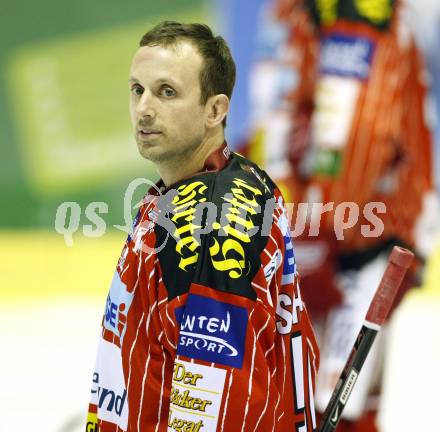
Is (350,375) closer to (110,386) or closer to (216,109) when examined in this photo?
(110,386)

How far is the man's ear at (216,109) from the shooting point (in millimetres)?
1874

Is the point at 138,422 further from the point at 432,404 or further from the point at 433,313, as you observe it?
the point at 433,313

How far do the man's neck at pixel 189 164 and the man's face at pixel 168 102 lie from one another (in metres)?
0.01

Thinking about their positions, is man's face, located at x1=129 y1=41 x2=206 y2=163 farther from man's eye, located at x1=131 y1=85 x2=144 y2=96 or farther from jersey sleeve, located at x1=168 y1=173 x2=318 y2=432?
jersey sleeve, located at x1=168 y1=173 x2=318 y2=432

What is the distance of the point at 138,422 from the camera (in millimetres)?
1820

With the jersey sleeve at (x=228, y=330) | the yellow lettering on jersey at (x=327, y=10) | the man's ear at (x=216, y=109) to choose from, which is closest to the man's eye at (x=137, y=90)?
the man's ear at (x=216, y=109)

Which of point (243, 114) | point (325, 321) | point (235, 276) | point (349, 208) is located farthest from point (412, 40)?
point (243, 114)

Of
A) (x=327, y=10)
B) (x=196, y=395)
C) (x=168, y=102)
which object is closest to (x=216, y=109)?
(x=168, y=102)

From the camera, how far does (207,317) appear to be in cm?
170

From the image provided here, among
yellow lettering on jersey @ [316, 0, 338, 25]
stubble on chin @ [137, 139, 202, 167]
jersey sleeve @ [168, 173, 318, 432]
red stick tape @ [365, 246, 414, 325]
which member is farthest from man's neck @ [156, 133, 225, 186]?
yellow lettering on jersey @ [316, 0, 338, 25]

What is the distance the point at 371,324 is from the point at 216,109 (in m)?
0.53

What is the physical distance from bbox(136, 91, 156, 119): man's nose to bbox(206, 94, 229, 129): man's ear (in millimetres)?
104
